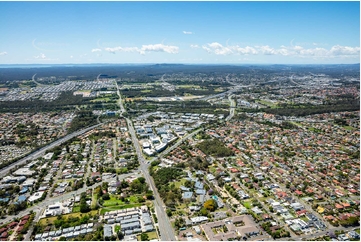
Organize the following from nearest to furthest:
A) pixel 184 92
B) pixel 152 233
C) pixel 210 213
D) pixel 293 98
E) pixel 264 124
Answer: pixel 152 233 → pixel 210 213 → pixel 264 124 → pixel 293 98 → pixel 184 92

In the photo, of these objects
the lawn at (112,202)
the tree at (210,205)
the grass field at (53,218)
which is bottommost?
the grass field at (53,218)

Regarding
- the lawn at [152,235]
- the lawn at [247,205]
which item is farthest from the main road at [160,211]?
the lawn at [247,205]

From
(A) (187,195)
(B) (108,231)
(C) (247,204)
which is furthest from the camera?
(A) (187,195)

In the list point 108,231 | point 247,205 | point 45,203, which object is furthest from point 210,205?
point 45,203

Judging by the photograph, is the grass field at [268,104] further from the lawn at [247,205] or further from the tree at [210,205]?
the tree at [210,205]

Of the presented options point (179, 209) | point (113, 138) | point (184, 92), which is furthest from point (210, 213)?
point (184, 92)

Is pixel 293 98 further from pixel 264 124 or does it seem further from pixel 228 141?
pixel 228 141

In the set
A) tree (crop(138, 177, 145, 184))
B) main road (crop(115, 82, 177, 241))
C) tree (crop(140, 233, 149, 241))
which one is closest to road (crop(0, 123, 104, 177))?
main road (crop(115, 82, 177, 241))

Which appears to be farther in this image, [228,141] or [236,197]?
[228,141]

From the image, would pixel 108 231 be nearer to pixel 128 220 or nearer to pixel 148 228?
pixel 128 220

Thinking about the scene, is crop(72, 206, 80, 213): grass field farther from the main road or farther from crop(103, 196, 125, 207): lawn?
the main road

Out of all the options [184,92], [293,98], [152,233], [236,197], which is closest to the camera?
[152,233]
